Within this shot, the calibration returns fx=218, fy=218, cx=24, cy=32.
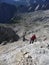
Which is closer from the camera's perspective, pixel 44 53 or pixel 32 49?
pixel 44 53

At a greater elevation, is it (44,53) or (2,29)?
(44,53)

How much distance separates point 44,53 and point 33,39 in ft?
43.1

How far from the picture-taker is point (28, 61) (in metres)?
23.2

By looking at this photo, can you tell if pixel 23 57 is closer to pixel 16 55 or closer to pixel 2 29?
pixel 16 55

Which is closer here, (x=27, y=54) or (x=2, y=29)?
(x=27, y=54)

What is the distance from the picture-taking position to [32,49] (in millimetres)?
25469

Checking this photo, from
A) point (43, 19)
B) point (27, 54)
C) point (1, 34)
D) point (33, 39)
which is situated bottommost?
point (43, 19)

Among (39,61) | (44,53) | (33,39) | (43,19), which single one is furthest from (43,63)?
(43,19)

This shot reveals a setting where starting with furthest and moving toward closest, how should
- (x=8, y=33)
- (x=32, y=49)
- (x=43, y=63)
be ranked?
(x=8, y=33), (x=32, y=49), (x=43, y=63)

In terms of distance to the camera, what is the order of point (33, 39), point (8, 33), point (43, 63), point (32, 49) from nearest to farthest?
point (43, 63)
point (32, 49)
point (33, 39)
point (8, 33)

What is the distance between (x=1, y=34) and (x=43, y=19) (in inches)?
2689

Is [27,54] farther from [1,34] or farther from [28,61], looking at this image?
[1,34]

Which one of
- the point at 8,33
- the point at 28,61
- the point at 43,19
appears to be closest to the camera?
the point at 28,61

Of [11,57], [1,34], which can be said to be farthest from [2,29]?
[11,57]
